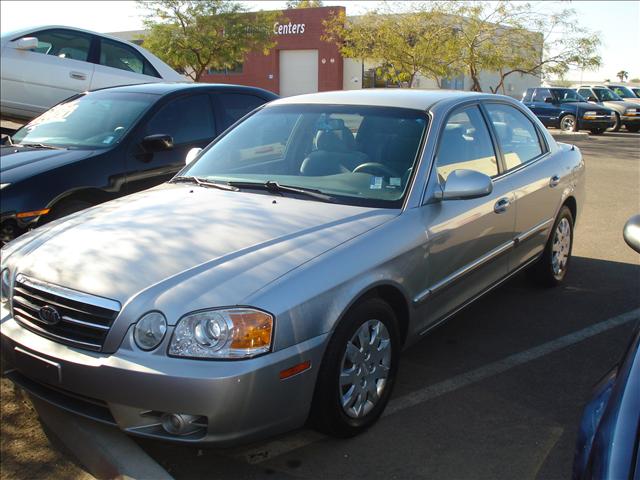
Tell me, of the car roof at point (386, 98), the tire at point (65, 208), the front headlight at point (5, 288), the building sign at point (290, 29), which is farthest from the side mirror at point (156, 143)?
the building sign at point (290, 29)

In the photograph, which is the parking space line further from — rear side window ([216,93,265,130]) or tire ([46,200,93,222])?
rear side window ([216,93,265,130])

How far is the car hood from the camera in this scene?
289 centimetres

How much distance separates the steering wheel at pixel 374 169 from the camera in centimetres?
391

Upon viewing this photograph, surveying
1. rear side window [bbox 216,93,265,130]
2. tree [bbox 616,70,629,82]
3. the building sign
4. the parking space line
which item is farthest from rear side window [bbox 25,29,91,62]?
tree [bbox 616,70,629,82]

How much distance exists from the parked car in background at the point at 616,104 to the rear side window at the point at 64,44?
66.0 ft

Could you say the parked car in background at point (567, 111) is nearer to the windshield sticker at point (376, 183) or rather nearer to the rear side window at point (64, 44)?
the rear side window at point (64, 44)

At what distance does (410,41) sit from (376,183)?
25730mm

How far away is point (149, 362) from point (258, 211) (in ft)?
3.84

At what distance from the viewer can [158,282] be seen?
2.86 m

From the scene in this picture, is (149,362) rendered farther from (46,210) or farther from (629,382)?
(46,210)

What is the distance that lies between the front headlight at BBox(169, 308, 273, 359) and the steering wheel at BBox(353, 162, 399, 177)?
1514 millimetres

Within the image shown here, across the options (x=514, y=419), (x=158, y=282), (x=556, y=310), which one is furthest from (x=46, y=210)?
(x=556, y=310)

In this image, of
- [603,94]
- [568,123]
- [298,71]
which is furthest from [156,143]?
[298,71]

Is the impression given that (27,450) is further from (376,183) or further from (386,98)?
(386,98)
